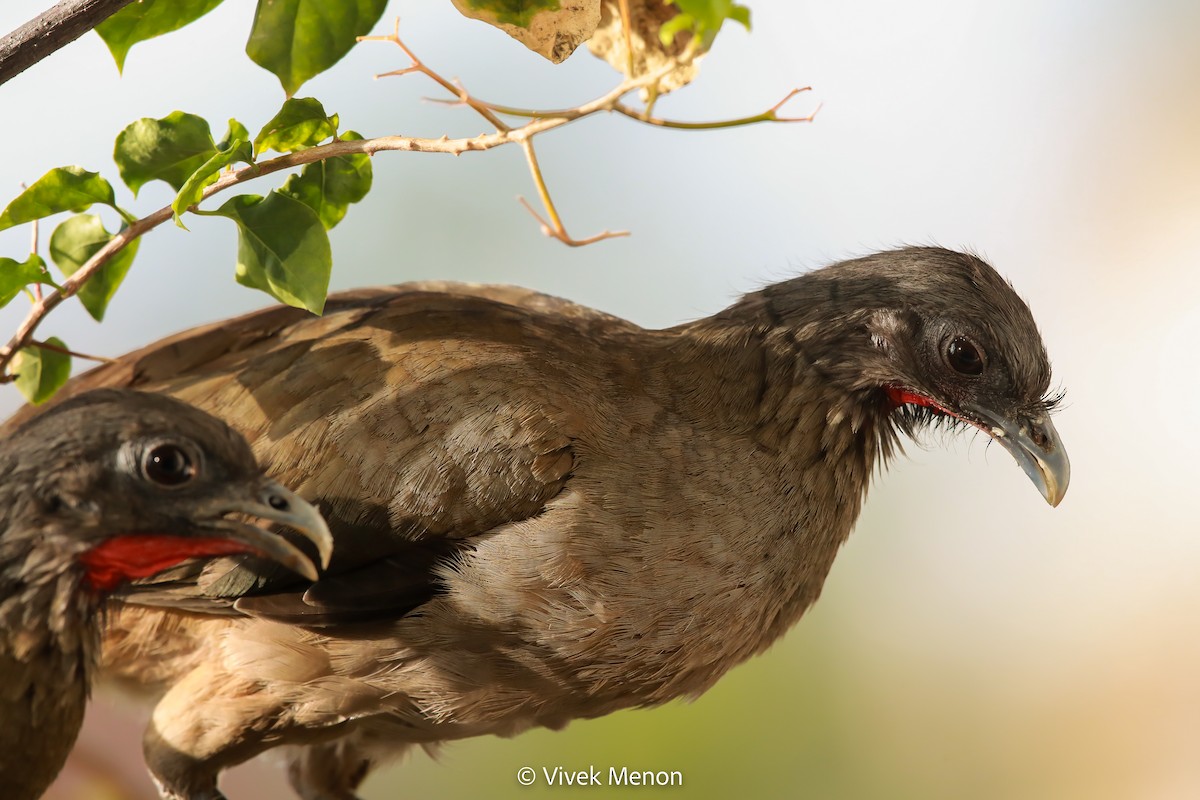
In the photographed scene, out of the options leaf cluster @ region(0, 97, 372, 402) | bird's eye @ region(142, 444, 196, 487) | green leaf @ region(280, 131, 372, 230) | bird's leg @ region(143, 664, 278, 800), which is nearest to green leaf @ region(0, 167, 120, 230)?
leaf cluster @ region(0, 97, 372, 402)

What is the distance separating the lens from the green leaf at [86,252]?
5.68 ft

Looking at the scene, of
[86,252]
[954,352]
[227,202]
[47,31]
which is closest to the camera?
[47,31]

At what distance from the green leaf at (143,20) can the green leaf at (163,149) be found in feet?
0.39

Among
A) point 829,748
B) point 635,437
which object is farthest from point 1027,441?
point 829,748

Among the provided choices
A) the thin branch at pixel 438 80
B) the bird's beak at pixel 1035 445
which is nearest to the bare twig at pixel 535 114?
the thin branch at pixel 438 80

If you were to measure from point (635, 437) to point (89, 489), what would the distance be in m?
0.97

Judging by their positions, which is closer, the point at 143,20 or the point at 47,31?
the point at 47,31

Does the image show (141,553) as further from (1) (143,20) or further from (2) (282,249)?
(1) (143,20)

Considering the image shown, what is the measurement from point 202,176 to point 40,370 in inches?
20.7

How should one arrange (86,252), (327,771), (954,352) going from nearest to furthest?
(86,252)
(954,352)
(327,771)

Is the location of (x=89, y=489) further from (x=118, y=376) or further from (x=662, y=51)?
(x=662, y=51)

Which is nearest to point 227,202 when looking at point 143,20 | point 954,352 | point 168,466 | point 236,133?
point 236,133

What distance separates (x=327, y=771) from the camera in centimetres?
252

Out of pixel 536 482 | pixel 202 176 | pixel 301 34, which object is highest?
pixel 301 34
